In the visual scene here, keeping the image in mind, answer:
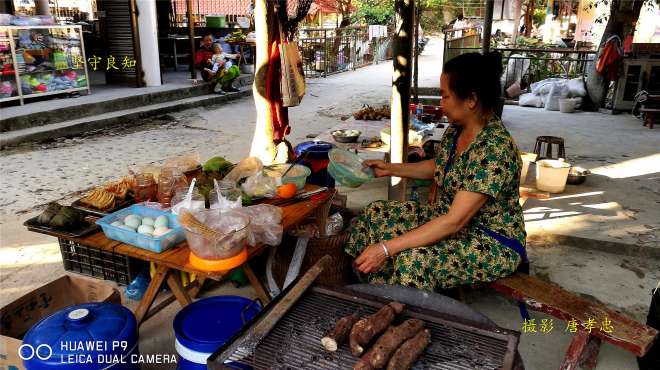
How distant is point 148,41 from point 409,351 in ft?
32.7

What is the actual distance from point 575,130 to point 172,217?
7.30 m

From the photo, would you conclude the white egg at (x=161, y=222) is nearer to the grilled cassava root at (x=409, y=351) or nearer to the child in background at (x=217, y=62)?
the grilled cassava root at (x=409, y=351)

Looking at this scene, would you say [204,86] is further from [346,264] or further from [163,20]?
[346,264]

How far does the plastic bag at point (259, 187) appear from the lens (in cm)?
284

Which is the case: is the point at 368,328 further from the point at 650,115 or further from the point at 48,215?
the point at 650,115

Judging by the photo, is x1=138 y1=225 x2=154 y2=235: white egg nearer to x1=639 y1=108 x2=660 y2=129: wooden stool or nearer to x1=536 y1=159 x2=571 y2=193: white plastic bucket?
x1=536 y1=159 x2=571 y2=193: white plastic bucket

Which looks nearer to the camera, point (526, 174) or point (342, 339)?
point (342, 339)

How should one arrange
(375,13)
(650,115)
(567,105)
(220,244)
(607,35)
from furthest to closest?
(375,13) < (607,35) < (567,105) < (650,115) < (220,244)

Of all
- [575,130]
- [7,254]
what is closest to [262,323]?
[7,254]

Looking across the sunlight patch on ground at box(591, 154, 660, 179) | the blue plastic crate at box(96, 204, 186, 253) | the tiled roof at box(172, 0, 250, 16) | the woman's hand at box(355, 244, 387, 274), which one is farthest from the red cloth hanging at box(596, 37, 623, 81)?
the tiled roof at box(172, 0, 250, 16)

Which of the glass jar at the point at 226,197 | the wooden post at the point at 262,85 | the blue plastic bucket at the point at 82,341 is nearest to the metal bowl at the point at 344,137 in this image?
the wooden post at the point at 262,85

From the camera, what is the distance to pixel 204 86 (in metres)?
11.0

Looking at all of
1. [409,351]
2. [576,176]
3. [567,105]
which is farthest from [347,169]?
[567,105]

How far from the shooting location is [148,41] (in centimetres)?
1002
